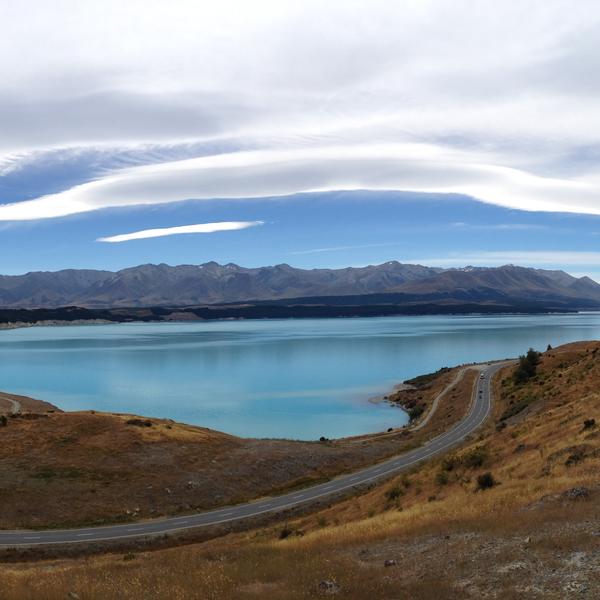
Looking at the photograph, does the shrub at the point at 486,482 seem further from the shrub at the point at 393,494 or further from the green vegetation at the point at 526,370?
the green vegetation at the point at 526,370

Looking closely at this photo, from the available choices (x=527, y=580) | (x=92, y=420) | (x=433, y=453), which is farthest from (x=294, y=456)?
(x=527, y=580)

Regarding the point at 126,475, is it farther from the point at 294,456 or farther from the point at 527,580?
the point at 527,580

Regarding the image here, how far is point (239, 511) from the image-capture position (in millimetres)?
43062

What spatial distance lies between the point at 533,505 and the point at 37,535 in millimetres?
30967

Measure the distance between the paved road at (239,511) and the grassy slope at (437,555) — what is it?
26.1 ft

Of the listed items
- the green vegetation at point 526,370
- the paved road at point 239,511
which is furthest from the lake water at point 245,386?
the paved road at point 239,511

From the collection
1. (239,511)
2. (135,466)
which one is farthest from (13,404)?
(239,511)

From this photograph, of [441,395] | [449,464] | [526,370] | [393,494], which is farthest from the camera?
[441,395]

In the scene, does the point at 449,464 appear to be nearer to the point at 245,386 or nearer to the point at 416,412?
the point at 416,412

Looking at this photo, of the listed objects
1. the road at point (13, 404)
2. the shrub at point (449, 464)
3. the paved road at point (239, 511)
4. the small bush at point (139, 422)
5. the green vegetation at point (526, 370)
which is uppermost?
the shrub at point (449, 464)

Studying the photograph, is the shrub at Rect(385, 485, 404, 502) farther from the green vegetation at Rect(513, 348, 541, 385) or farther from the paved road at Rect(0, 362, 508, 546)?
the green vegetation at Rect(513, 348, 541, 385)

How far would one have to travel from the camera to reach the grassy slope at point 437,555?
571 inches

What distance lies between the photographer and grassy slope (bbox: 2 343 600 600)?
1451 cm

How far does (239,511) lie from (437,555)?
92.9ft
